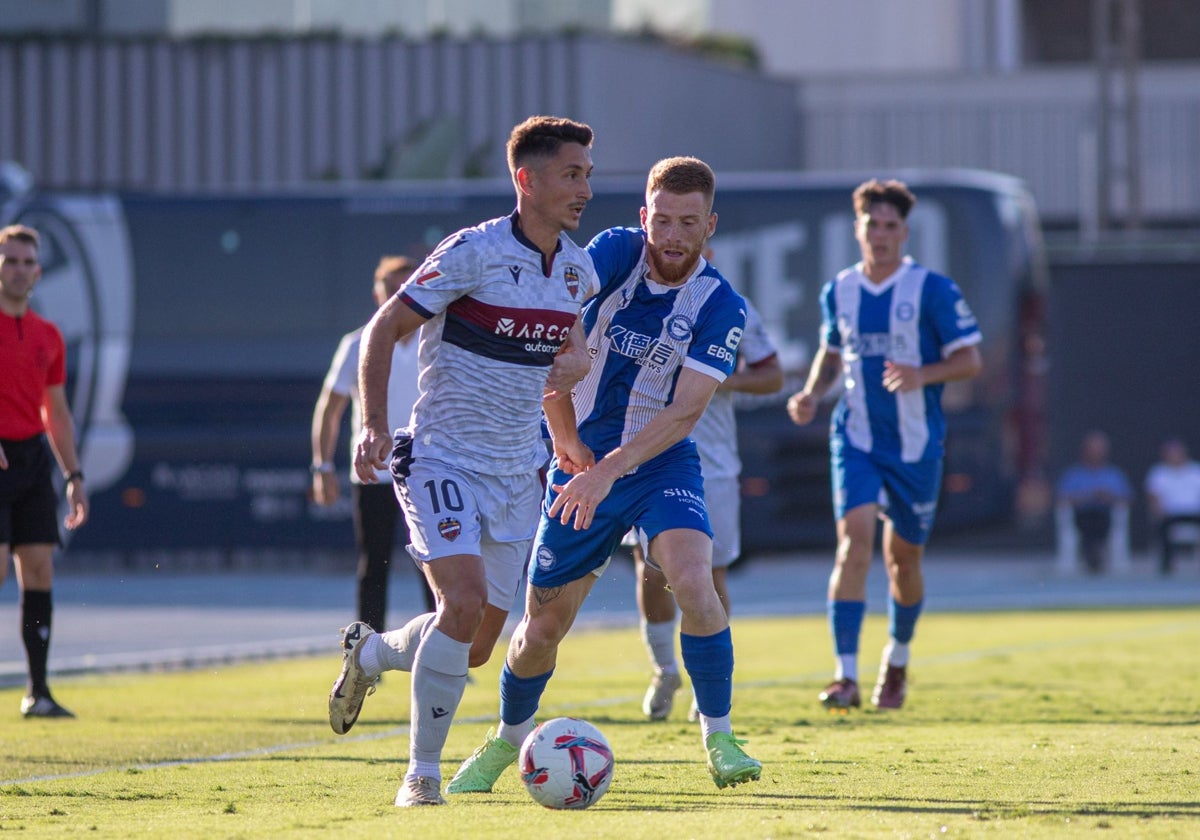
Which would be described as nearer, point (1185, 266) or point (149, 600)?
point (149, 600)

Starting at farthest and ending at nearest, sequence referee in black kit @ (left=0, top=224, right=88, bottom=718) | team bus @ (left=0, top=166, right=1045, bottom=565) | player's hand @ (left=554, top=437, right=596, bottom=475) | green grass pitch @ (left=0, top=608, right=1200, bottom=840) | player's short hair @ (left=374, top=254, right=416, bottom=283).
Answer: team bus @ (left=0, top=166, right=1045, bottom=565) → player's short hair @ (left=374, top=254, right=416, bottom=283) → referee in black kit @ (left=0, top=224, right=88, bottom=718) → player's hand @ (left=554, top=437, right=596, bottom=475) → green grass pitch @ (left=0, top=608, right=1200, bottom=840)

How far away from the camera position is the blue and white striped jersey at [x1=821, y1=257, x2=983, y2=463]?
9539 mm

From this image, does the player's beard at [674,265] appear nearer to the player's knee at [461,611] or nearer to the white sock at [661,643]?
the player's knee at [461,611]

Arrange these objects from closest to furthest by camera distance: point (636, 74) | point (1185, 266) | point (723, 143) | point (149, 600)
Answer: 1. point (149, 600)
2. point (1185, 266)
3. point (636, 74)
4. point (723, 143)

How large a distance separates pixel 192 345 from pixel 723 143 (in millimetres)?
9680

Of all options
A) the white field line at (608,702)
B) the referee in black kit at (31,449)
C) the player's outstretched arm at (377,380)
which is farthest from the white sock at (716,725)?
the referee in black kit at (31,449)

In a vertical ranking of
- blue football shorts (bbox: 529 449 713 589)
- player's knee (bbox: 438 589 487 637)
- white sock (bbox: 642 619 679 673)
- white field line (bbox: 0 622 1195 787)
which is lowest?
white field line (bbox: 0 622 1195 787)

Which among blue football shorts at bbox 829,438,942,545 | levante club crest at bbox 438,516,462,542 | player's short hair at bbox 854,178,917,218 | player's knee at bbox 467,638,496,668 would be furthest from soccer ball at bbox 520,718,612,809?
player's short hair at bbox 854,178,917,218

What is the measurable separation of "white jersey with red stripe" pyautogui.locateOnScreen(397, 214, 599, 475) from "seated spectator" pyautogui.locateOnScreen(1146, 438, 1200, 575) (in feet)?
56.9

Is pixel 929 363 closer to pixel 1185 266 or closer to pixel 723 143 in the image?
pixel 1185 266

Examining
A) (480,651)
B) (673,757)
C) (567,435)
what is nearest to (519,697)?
(480,651)

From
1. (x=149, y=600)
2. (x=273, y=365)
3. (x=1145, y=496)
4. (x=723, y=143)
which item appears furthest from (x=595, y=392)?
(x=723, y=143)

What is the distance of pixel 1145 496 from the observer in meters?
24.5

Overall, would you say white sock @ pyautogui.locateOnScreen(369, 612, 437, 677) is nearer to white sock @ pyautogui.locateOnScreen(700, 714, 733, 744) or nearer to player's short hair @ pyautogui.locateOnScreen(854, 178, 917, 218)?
white sock @ pyautogui.locateOnScreen(700, 714, 733, 744)
